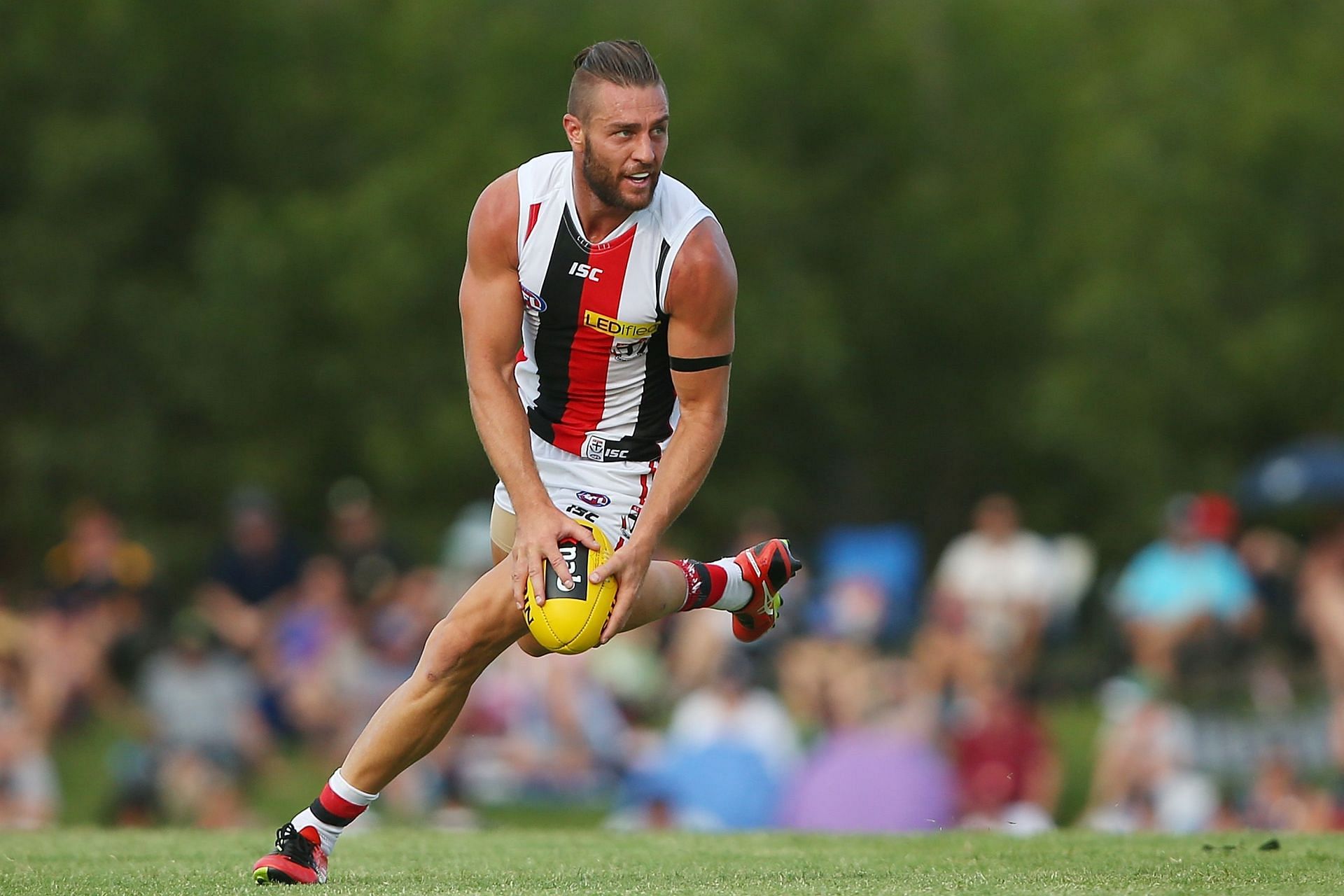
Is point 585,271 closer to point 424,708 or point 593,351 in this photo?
point 593,351

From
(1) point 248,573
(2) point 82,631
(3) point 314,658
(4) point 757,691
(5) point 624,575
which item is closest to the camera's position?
(5) point 624,575

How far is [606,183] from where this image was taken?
5.09 m

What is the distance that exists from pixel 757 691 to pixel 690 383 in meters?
5.71

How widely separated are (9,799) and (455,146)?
12143mm

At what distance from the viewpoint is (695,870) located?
18.1 feet

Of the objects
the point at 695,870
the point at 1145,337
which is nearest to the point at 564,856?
the point at 695,870

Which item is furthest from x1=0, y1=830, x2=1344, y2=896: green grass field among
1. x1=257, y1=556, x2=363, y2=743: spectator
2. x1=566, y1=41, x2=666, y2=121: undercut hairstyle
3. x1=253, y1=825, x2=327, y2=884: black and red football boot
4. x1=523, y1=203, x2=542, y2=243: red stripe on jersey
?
x1=257, y1=556, x2=363, y2=743: spectator

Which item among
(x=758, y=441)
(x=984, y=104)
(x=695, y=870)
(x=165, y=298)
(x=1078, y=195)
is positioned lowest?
(x=695, y=870)

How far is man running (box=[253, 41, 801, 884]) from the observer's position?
5.08 m

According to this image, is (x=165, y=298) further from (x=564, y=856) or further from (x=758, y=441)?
(x=564, y=856)

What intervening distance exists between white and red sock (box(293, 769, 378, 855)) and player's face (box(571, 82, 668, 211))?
200 centimetres

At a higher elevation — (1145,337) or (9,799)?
(1145,337)

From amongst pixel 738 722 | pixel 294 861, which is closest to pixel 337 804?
pixel 294 861

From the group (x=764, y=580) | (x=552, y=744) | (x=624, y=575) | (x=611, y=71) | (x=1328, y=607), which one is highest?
(x=611, y=71)
